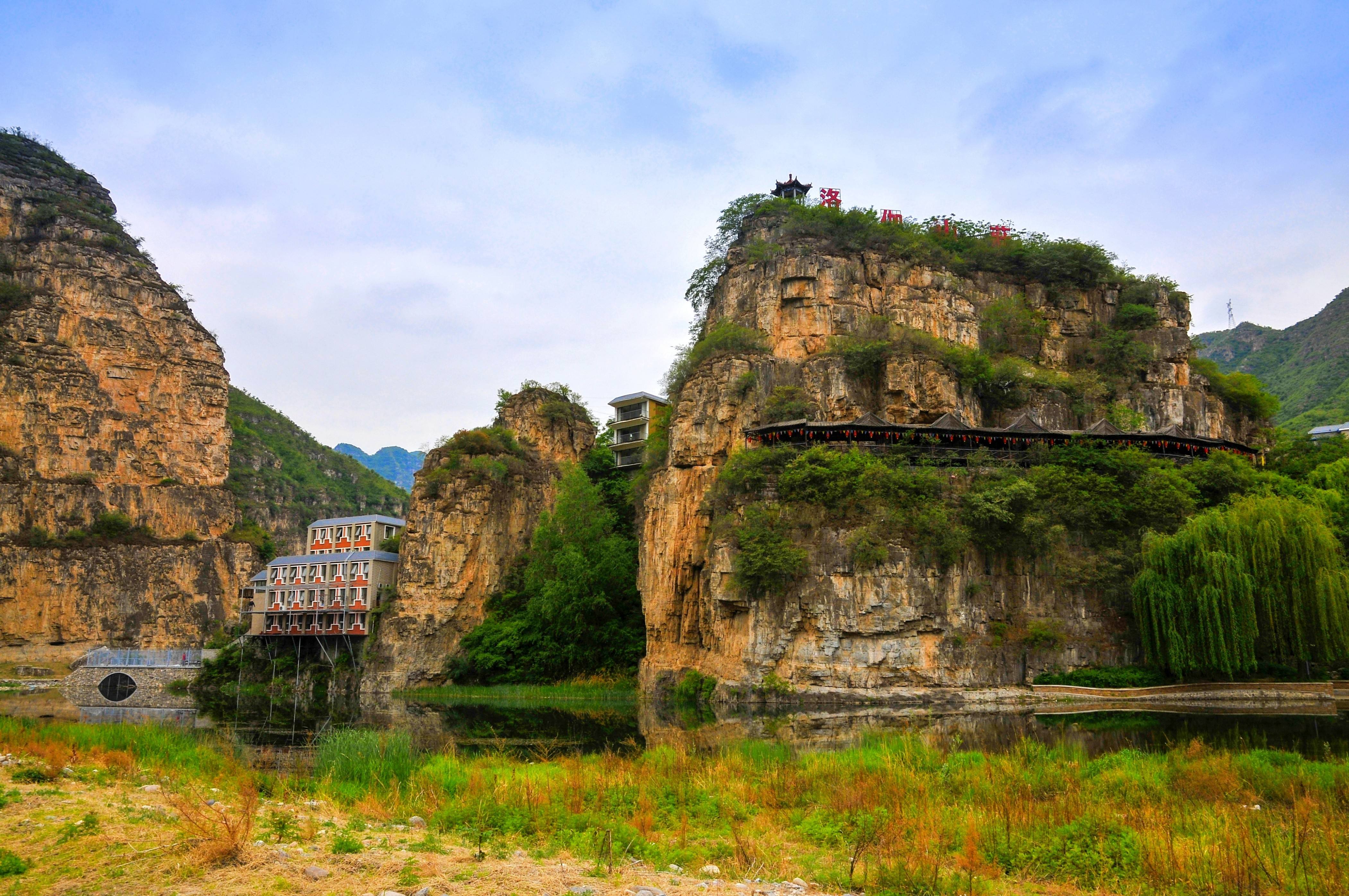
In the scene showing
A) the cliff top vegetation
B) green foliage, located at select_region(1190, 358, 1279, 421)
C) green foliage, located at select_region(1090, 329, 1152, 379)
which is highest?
the cliff top vegetation

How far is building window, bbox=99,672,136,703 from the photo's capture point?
52.1 meters

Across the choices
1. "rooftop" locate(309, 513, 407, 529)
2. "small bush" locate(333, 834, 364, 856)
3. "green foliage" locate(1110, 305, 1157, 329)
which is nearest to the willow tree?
"green foliage" locate(1110, 305, 1157, 329)

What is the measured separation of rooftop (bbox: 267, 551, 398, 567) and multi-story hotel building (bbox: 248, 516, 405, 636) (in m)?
0.05

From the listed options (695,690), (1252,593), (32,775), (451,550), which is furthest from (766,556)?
(32,775)

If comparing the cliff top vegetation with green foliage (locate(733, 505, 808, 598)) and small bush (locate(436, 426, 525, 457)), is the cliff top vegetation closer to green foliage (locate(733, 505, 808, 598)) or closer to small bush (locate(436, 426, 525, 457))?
small bush (locate(436, 426, 525, 457))

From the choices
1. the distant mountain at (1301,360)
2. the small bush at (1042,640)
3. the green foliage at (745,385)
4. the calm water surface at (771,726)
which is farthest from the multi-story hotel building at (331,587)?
the distant mountain at (1301,360)

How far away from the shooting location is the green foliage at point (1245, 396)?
2217 inches

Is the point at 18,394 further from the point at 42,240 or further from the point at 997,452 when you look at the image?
the point at 997,452

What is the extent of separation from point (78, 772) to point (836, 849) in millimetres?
13282

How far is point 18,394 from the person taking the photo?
233 feet

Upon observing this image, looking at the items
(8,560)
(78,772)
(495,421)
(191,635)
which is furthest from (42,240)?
(78,772)

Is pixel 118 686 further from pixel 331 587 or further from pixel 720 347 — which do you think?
pixel 720 347

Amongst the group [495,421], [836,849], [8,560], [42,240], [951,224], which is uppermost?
[42,240]

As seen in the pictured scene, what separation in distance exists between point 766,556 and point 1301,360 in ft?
268
